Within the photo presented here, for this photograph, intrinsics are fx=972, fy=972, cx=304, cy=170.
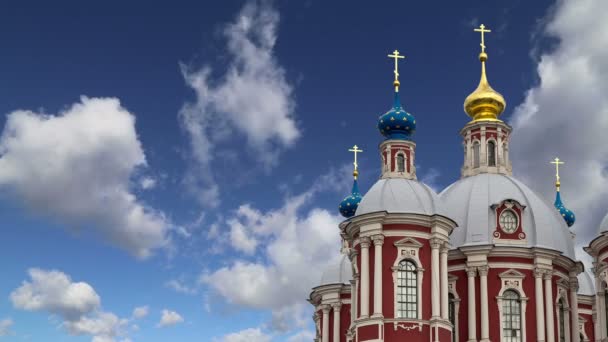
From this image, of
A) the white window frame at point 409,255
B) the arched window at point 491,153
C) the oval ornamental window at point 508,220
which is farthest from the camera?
the arched window at point 491,153

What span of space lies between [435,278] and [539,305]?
16.4ft

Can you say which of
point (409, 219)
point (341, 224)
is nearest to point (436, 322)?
point (409, 219)

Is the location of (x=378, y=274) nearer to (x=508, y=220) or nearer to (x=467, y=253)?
(x=467, y=253)

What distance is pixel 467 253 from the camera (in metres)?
39.8

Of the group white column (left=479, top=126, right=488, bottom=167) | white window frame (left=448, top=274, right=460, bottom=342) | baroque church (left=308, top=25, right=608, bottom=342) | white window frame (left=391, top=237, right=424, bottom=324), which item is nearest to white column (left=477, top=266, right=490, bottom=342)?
baroque church (left=308, top=25, right=608, bottom=342)

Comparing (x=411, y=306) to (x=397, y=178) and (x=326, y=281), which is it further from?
(x=326, y=281)

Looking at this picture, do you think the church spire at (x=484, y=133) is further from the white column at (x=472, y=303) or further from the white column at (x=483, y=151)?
the white column at (x=472, y=303)

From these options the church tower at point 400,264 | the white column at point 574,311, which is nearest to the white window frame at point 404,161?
the church tower at point 400,264

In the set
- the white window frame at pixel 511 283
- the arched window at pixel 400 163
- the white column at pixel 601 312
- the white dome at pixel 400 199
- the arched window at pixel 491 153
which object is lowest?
the white column at pixel 601 312

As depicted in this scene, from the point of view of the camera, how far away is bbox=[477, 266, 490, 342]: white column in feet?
127

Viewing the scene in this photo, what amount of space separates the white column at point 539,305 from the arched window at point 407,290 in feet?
18.4

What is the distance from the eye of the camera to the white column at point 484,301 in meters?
38.6

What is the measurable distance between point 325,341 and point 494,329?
36.1ft

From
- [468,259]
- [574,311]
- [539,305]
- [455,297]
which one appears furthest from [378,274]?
A: [574,311]
